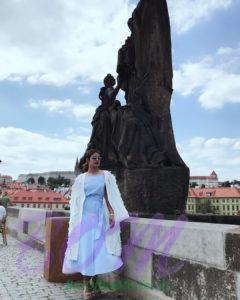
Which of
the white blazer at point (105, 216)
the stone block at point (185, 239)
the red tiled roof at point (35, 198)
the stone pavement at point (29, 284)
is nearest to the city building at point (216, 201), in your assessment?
the red tiled roof at point (35, 198)

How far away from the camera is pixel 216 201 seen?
83438 mm

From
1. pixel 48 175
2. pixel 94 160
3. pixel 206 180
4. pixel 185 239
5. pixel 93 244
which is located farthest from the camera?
pixel 48 175

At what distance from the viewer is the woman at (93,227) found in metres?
4.45

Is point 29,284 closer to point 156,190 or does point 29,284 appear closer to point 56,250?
point 56,250

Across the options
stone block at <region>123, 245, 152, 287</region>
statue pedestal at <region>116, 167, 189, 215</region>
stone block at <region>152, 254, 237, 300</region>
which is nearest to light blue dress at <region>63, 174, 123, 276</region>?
stone block at <region>123, 245, 152, 287</region>

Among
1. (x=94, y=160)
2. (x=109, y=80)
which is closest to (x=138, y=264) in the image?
(x=94, y=160)

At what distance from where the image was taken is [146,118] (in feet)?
24.7

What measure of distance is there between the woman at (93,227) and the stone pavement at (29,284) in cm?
47

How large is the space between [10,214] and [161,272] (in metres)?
11.2

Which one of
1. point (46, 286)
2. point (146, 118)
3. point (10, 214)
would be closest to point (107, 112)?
point (146, 118)

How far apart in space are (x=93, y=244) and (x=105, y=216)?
0.34 meters

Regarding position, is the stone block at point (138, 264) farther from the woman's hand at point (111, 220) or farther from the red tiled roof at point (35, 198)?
the red tiled roof at point (35, 198)

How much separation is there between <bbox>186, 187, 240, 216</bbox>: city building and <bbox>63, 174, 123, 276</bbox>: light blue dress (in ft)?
240

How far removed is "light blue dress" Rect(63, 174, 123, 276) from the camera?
4426 millimetres
